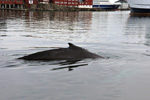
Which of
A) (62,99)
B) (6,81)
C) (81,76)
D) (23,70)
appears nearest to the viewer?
(62,99)

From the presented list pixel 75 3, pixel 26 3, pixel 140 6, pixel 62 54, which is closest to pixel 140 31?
pixel 62 54

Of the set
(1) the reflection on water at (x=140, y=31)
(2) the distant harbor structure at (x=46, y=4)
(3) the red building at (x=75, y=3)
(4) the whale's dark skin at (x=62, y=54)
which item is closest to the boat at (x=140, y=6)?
(2) the distant harbor structure at (x=46, y=4)

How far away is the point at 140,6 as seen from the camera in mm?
112625

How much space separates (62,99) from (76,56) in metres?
4.76

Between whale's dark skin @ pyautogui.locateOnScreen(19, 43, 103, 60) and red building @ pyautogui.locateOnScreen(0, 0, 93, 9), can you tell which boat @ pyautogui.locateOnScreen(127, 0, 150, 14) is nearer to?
red building @ pyautogui.locateOnScreen(0, 0, 93, 9)

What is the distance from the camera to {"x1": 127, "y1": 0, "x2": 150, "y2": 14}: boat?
11094 centimetres

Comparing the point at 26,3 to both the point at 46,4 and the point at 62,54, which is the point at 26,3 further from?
the point at 62,54

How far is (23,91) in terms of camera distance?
274 inches

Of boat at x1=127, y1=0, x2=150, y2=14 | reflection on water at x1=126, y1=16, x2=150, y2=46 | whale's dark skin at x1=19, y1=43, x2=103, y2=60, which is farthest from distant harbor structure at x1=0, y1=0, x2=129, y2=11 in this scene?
whale's dark skin at x1=19, y1=43, x2=103, y2=60

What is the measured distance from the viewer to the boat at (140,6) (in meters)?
111

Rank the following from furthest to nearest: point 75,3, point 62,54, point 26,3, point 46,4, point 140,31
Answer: point 75,3, point 46,4, point 26,3, point 140,31, point 62,54

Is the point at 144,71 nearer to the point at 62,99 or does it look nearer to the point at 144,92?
the point at 144,92

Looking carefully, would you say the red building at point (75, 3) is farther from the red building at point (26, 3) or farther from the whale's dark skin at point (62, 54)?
the whale's dark skin at point (62, 54)

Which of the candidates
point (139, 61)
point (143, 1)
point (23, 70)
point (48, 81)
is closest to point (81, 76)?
point (48, 81)
